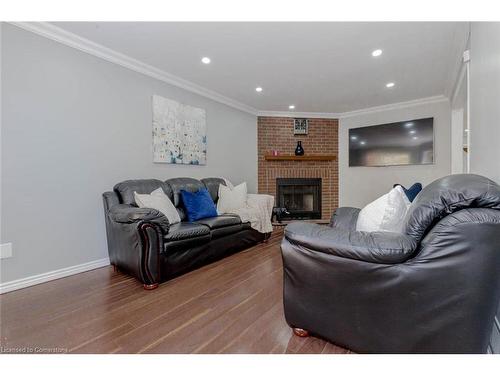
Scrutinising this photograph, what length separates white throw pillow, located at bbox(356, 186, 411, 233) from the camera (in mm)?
1426

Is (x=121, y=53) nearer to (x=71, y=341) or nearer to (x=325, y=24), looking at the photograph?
(x=325, y=24)

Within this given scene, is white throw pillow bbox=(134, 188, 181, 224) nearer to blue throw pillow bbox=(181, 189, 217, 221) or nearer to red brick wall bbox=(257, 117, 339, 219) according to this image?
blue throw pillow bbox=(181, 189, 217, 221)

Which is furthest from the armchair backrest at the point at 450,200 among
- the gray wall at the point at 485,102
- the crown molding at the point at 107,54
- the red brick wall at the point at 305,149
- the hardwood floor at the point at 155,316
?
the red brick wall at the point at 305,149

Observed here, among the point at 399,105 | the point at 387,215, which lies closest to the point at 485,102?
the point at 387,215

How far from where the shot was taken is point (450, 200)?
3.49 feet

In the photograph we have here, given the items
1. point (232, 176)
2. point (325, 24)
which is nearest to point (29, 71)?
point (325, 24)

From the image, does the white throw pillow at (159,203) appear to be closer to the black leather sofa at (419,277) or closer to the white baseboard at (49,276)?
the white baseboard at (49,276)

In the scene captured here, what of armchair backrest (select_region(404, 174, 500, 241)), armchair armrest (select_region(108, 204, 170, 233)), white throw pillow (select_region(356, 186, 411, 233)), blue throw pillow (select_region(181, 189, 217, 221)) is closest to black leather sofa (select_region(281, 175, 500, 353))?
armchair backrest (select_region(404, 174, 500, 241))

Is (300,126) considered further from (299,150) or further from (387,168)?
(387,168)

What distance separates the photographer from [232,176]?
457 centimetres

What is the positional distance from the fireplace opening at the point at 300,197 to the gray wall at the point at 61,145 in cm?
289

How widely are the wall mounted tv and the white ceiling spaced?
656 millimetres

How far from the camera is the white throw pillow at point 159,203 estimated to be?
2533 mm
